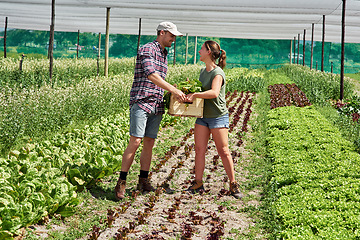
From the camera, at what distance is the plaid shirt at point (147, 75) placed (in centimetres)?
419

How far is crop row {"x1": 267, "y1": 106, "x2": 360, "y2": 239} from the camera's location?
363cm

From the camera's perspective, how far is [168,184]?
195 inches

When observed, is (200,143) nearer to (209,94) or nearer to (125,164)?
(209,94)

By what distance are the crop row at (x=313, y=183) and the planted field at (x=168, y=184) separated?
0.01 metres

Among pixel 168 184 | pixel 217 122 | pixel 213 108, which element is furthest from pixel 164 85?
pixel 168 184

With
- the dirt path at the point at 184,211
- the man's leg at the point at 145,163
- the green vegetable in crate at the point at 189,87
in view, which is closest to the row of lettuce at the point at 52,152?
the man's leg at the point at 145,163

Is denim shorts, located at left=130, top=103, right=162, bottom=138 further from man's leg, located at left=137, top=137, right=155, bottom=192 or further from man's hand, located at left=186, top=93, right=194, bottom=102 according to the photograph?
man's hand, located at left=186, top=93, right=194, bottom=102

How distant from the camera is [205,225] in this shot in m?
3.92

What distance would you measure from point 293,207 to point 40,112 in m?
5.00

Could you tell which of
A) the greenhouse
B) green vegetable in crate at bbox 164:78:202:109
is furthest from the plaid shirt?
the greenhouse

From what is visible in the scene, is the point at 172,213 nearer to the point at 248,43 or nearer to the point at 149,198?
the point at 149,198

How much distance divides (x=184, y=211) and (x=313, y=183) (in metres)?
1.62

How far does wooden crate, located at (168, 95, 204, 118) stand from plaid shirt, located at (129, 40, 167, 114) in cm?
18

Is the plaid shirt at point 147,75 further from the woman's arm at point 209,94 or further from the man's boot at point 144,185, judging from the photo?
the man's boot at point 144,185
